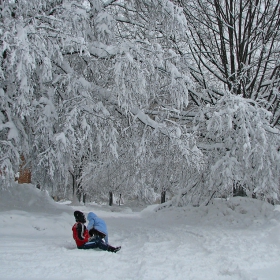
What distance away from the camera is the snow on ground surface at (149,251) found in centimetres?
402

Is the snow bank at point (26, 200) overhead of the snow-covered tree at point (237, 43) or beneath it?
beneath

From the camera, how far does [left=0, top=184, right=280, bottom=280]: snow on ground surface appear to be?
4.02 metres

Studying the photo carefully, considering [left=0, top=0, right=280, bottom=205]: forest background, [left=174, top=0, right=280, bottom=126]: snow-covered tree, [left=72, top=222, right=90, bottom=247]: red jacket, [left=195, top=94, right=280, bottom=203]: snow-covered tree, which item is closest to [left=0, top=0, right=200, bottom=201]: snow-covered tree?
[left=0, top=0, right=280, bottom=205]: forest background

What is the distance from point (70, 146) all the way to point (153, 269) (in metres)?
3.18

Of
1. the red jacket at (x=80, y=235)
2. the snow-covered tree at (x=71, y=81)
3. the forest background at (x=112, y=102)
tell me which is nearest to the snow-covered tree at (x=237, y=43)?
the forest background at (x=112, y=102)

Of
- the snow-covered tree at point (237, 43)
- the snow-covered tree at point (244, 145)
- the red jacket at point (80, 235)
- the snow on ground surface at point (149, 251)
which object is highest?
the snow-covered tree at point (237, 43)

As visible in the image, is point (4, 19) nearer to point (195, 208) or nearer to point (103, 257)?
point (103, 257)

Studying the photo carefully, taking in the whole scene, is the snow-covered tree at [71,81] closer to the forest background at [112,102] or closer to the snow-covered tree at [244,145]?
the forest background at [112,102]

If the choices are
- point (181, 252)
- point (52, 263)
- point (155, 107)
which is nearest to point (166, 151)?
point (155, 107)

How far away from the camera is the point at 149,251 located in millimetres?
5359

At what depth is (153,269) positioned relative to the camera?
165 inches

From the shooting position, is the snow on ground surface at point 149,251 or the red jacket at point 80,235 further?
the red jacket at point 80,235

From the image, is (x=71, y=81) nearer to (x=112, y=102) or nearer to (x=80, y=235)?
(x=112, y=102)

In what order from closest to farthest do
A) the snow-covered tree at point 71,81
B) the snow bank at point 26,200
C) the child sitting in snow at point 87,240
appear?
Answer: the child sitting in snow at point 87,240 < the snow-covered tree at point 71,81 < the snow bank at point 26,200
